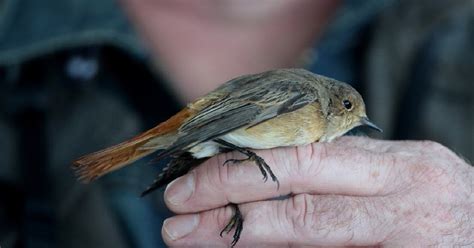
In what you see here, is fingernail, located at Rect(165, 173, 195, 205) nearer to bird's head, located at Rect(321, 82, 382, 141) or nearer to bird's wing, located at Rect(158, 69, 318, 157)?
bird's wing, located at Rect(158, 69, 318, 157)


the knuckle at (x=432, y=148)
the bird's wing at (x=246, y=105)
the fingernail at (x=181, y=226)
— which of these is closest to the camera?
the bird's wing at (x=246, y=105)

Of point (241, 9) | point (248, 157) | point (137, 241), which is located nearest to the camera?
point (248, 157)

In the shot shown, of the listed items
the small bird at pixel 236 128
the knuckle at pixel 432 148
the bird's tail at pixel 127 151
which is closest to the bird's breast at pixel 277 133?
the small bird at pixel 236 128

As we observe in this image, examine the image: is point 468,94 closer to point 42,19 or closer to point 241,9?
point 241,9

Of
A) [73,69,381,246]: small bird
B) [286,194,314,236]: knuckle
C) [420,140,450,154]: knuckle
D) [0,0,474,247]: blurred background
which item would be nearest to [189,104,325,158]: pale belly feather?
[73,69,381,246]: small bird

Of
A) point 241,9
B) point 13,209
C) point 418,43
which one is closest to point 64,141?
point 13,209

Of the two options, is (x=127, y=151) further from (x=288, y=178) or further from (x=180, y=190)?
(x=288, y=178)

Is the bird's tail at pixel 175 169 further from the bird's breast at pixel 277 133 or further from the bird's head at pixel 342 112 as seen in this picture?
the bird's head at pixel 342 112

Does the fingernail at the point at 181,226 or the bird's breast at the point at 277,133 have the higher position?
the bird's breast at the point at 277,133
